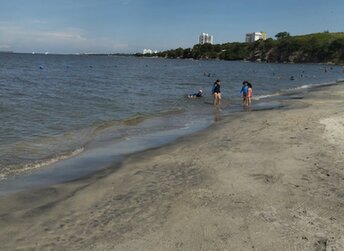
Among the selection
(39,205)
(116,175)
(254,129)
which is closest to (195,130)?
(254,129)

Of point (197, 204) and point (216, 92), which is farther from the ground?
point (197, 204)

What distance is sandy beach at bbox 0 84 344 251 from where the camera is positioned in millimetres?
6633

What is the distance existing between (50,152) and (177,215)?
793 centimetres

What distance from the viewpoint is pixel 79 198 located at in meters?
8.88

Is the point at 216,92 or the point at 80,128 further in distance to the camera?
the point at 216,92

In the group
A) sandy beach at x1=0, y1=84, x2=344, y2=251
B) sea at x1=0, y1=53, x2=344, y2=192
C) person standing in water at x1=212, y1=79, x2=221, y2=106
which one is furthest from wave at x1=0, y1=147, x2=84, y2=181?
person standing in water at x1=212, y1=79, x2=221, y2=106

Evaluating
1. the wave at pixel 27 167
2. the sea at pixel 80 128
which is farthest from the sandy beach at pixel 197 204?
the wave at pixel 27 167

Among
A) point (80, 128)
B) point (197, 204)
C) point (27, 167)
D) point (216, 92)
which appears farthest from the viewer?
point (216, 92)

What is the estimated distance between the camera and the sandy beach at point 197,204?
21.8 feet

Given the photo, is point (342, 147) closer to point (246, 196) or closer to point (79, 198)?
point (246, 196)

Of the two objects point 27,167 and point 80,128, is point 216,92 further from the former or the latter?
point 27,167

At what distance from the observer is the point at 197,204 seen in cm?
810

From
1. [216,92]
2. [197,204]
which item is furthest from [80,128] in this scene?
[197,204]

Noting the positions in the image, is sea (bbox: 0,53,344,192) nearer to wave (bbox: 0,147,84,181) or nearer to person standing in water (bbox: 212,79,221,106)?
wave (bbox: 0,147,84,181)
